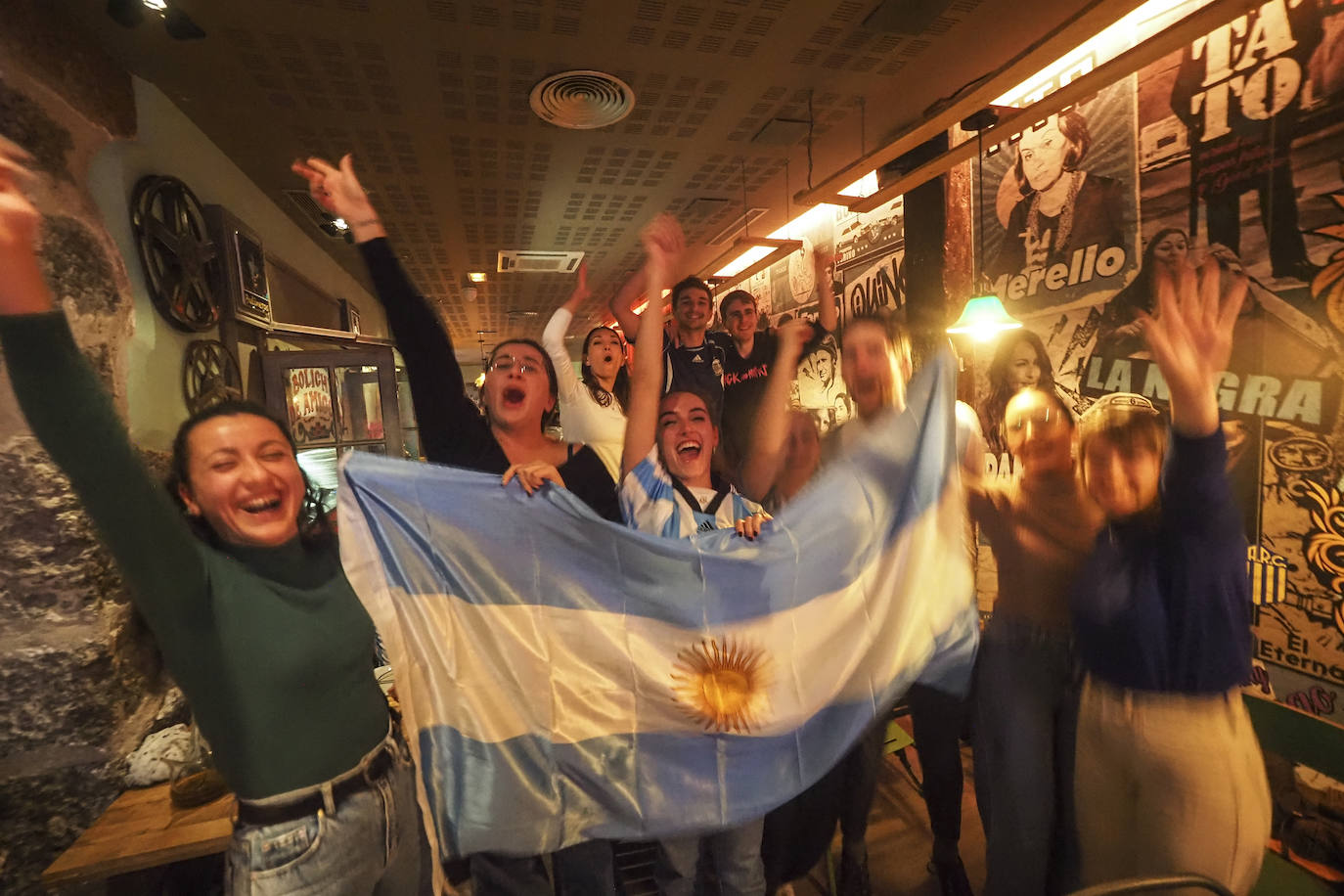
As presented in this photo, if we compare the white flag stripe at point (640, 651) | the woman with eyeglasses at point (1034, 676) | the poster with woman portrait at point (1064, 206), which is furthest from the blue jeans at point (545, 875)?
the poster with woman portrait at point (1064, 206)

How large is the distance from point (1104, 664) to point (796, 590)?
38.1 inches

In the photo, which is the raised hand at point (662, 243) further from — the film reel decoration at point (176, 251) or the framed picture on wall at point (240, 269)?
the framed picture on wall at point (240, 269)

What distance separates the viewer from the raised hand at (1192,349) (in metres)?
1.45

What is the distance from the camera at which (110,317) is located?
2.18m

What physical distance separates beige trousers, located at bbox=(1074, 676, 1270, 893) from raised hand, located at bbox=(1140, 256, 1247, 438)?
0.80m

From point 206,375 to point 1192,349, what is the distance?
4292mm

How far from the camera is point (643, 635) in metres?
1.59

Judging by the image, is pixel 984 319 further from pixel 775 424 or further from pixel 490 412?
pixel 490 412

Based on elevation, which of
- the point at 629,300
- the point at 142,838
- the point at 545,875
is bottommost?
the point at 545,875

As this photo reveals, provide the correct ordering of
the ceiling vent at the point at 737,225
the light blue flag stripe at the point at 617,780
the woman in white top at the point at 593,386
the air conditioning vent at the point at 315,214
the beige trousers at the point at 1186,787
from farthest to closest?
the ceiling vent at the point at 737,225 → the air conditioning vent at the point at 315,214 → the woman in white top at the point at 593,386 → the beige trousers at the point at 1186,787 → the light blue flag stripe at the point at 617,780

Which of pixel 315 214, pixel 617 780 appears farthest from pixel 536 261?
pixel 617 780

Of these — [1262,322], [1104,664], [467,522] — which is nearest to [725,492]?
[467,522]

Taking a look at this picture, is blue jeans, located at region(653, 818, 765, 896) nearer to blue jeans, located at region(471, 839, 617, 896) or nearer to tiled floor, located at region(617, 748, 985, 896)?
blue jeans, located at region(471, 839, 617, 896)

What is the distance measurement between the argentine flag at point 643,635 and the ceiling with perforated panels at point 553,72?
191cm
